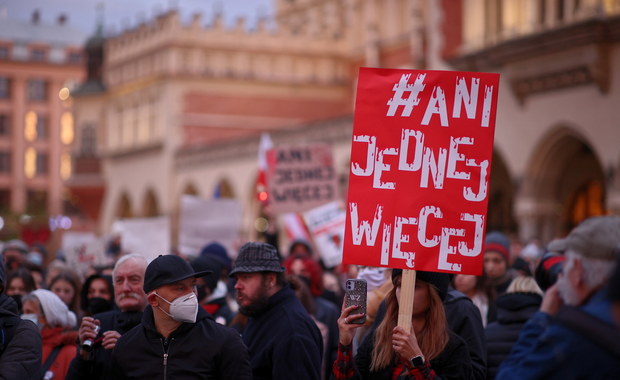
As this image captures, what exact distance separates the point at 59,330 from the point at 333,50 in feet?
138

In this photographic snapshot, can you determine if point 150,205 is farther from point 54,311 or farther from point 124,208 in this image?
point 54,311

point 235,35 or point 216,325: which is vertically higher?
point 235,35

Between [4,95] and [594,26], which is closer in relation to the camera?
[594,26]

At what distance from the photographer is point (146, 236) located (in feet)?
55.6

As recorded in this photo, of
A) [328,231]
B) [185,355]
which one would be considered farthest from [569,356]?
[328,231]

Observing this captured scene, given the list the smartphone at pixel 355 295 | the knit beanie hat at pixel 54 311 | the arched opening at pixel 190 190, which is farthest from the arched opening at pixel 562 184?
the smartphone at pixel 355 295

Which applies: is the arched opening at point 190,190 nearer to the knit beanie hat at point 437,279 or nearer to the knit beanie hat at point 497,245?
the knit beanie hat at point 497,245

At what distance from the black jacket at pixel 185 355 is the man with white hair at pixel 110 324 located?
36 centimetres

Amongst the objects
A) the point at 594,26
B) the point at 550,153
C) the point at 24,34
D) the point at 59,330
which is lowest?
the point at 59,330

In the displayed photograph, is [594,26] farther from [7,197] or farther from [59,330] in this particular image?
[7,197]

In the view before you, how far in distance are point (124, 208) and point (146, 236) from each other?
3986 centimetres

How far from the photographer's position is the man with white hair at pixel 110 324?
263 inches

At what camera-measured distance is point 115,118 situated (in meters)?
56.5

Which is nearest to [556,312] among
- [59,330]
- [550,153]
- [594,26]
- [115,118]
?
[59,330]
